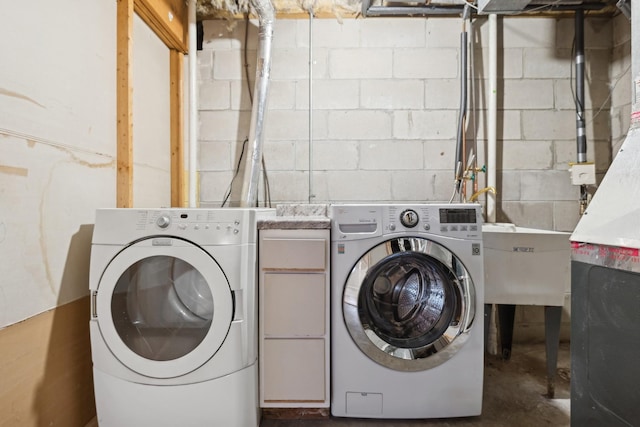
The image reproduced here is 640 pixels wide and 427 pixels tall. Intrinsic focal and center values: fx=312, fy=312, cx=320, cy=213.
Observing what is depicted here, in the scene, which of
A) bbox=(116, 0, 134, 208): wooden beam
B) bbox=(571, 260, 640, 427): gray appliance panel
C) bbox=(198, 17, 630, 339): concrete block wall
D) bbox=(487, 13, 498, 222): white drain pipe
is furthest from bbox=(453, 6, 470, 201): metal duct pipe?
bbox=(116, 0, 134, 208): wooden beam

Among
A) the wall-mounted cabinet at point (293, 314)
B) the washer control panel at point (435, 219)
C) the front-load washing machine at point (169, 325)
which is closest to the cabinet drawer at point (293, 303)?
the wall-mounted cabinet at point (293, 314)

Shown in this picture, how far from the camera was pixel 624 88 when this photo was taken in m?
2.00

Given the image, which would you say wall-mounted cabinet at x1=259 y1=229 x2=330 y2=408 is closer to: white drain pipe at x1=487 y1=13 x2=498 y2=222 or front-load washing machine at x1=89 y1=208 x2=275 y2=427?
front-load washing machine at x1=89 y1=208 x2=275 y2=427

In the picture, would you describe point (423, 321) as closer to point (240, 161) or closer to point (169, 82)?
point (240, 161)

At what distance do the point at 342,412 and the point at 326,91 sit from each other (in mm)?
1861

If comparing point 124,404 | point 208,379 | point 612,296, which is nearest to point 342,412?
point 208,379

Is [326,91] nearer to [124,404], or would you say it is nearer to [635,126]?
[635,126]

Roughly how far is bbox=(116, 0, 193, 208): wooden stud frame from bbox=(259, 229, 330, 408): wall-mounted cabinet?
80cm

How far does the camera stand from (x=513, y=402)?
58.9 inches

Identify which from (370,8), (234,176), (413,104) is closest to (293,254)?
(234,176)

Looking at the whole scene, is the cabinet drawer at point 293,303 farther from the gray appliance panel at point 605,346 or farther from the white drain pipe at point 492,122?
the white drain pipe at point 492,122

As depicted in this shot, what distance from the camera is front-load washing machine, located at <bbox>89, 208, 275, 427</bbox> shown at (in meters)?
1.18

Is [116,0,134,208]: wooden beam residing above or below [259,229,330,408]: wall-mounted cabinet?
above

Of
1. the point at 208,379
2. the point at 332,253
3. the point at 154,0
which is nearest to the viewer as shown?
the point at 208,379
